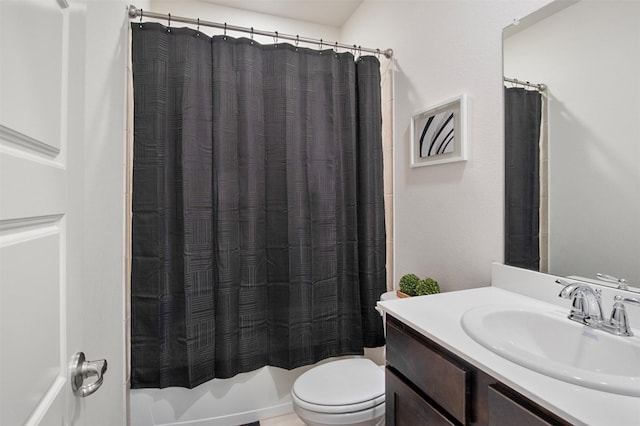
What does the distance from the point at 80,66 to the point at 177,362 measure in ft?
4.63

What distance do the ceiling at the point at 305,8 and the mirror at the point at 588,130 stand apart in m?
1.50

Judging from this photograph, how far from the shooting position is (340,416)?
1.20 metres

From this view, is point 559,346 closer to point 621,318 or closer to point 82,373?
point 621,318

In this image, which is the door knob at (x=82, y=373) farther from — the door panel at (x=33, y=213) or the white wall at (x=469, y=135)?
the white wall at (x=469, y=135)

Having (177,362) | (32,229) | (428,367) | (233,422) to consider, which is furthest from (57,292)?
(233,422)

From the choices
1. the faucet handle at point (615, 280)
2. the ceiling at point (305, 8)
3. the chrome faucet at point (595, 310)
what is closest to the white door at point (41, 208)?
the chrome faucet at point (595, 310)

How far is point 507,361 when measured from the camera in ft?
2.22

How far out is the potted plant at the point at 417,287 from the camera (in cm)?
141

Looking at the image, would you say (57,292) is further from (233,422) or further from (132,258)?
(233,422)

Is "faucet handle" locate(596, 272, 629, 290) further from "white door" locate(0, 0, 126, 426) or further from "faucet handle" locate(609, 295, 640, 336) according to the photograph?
"white door" locate(0, 0, 126, 426)

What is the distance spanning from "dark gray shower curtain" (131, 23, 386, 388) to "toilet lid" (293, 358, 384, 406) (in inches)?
10.3

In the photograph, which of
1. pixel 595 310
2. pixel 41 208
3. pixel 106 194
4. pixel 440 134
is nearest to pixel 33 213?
pixel 41 208

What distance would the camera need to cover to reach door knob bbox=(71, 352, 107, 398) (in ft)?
1.94

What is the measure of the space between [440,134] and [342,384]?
49.8 inches
